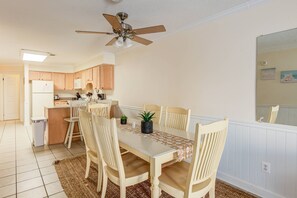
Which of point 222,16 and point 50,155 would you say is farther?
point 50,155

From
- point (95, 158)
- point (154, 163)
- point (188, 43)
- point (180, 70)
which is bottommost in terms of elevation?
point (95, 158)

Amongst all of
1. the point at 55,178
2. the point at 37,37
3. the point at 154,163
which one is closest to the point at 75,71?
the point at 37,37

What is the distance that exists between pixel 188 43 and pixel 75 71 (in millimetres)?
5126

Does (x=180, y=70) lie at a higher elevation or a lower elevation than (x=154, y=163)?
higher

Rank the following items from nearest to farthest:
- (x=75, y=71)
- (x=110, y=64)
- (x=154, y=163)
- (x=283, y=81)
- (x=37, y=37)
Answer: (x=154, y=163) → (x=283, y=81) → (x=37, y=37) → (x=110, y=64) → (x=75, y=71)

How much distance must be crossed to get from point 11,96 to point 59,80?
242 cm

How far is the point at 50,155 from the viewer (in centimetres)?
318

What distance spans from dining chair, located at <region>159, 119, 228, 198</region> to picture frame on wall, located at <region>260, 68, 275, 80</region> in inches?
39.4

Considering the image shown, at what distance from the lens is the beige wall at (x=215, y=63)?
1.95 m

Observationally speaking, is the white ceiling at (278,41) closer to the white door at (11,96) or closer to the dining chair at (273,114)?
the dining chair at (273,114)

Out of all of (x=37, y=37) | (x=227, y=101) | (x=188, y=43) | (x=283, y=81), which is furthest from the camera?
(x=37, y=37)

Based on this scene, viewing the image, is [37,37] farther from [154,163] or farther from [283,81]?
[283,81]

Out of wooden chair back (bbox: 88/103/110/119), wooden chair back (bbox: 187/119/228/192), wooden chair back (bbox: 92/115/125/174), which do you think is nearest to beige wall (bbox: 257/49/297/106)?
wooden chair back (bbox: 187/119/228/192)

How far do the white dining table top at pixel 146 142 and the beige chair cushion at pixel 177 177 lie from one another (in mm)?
271
